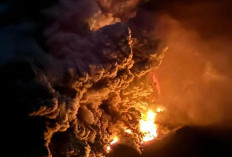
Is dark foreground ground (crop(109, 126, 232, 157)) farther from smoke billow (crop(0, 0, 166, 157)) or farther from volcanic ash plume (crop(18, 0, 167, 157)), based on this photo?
volcanic ash plume (crop(18, 0, 167, 157))

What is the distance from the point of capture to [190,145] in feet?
79.6

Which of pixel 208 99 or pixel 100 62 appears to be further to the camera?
pixel 208 99

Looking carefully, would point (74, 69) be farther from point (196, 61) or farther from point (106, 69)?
point (196, 61)

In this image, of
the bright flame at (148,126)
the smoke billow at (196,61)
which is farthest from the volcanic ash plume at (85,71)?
the bright flame at (148,126)

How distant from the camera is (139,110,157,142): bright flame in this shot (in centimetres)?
1560

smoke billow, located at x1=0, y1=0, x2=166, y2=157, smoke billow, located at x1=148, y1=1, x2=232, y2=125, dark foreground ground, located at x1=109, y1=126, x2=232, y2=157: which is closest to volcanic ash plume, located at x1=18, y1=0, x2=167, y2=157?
smoke billow, located at x1=0, y1=0, x2=166, y2=157

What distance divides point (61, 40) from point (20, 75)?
2.31 metres

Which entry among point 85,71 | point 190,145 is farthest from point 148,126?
point 190,145

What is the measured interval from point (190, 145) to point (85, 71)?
586 inches

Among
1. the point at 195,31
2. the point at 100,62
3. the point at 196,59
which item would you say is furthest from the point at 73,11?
the point at 196,59

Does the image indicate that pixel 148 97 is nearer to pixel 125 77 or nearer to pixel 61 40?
pixel 125 77

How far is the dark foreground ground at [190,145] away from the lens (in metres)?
22.9

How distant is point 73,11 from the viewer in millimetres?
12180

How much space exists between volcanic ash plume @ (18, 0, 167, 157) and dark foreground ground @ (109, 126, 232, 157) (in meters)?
9.87
